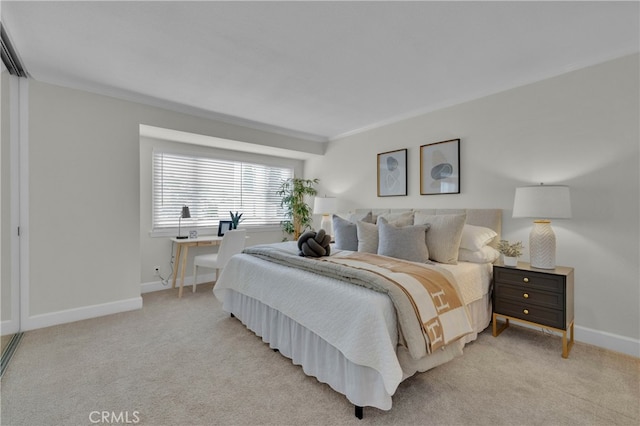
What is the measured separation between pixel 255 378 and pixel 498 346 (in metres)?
2.01

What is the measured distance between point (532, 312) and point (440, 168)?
5.87ft

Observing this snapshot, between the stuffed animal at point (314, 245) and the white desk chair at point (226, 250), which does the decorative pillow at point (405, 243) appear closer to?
the stuffed animal at point (314, 245)

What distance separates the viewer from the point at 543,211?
2.41 metres

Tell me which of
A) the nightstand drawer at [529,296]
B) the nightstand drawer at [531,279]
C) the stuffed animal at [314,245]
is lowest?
the nightstand drawer at [529,296]

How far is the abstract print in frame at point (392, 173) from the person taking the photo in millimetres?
3939

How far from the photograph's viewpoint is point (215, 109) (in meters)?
3.75

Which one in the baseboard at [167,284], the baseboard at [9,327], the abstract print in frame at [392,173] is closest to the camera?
the baseboard at [9,327]

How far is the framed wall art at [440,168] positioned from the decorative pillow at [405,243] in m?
1.00

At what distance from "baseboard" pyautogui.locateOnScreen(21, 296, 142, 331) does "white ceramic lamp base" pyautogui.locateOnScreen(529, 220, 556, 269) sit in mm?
4081

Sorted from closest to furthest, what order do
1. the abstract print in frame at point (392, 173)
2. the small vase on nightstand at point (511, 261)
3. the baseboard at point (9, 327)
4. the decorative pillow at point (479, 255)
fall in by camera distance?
1. the baseboard at point (9, 327)
2. the small vase on nightstand at point (511, 261)
3. the decorative pillow at point (479, 255)
4. the abstract print in frame at point (392, 173)

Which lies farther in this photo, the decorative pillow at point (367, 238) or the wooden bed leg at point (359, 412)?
the decorative pillow at point (367, 238)

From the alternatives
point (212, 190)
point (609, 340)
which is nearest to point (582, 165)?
point (609, 340)

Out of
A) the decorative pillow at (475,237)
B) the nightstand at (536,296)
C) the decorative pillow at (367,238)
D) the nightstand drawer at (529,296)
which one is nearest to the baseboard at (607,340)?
the nightstand at (536,296)

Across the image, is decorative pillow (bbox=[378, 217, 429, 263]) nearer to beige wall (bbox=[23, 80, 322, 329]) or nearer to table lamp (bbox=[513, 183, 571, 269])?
table lamp (bbox=[513, 183, 571, 269])
